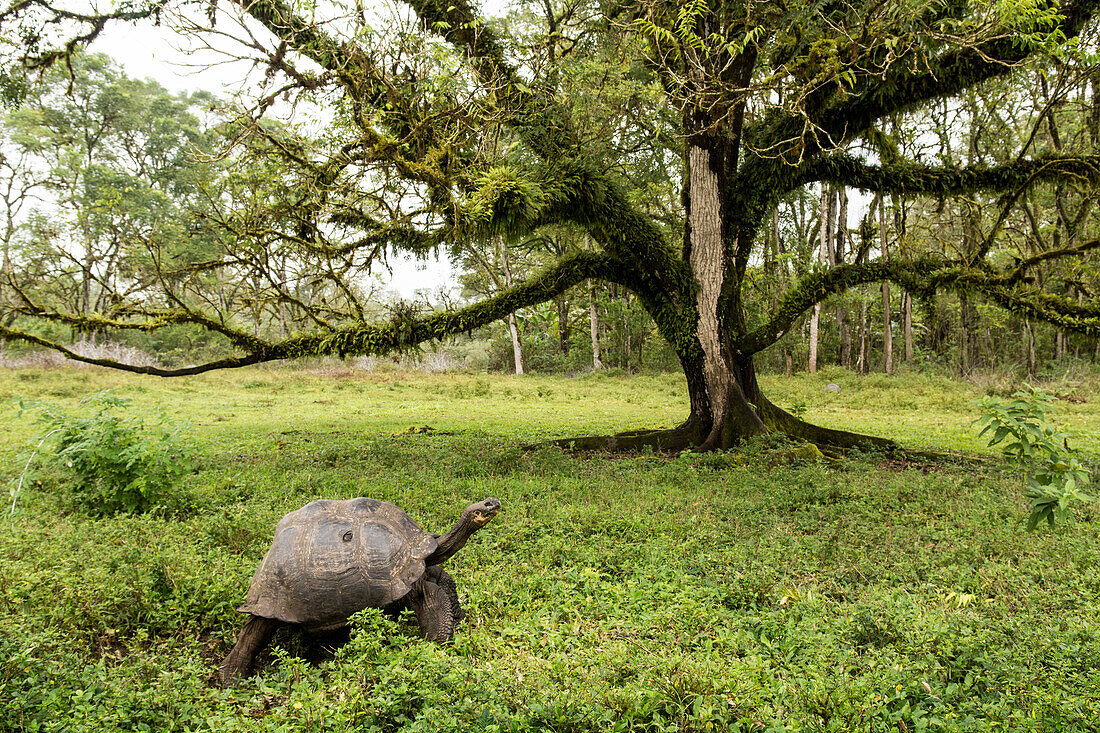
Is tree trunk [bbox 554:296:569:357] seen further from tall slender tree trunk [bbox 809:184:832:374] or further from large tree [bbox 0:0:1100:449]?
large tree [bbox 0:0:1100:449]

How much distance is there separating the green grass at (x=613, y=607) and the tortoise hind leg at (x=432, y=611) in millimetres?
142

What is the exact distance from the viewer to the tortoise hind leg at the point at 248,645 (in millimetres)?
3375

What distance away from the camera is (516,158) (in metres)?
10.8

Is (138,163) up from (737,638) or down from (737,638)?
up

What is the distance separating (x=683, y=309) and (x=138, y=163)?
34.0m

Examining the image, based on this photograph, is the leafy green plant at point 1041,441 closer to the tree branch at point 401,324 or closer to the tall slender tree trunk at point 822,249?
the tree branch at point 401,324

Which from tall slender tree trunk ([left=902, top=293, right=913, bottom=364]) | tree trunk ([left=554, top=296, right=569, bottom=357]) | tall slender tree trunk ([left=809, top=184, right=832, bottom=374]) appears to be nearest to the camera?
tall slender tree trunk ([left=809, top=184, right=832, bottom=374])

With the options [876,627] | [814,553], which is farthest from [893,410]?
[876,627]

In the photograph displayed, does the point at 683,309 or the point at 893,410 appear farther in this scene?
the point at 893,410

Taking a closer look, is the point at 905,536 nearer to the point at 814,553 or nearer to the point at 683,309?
the point at 814,553

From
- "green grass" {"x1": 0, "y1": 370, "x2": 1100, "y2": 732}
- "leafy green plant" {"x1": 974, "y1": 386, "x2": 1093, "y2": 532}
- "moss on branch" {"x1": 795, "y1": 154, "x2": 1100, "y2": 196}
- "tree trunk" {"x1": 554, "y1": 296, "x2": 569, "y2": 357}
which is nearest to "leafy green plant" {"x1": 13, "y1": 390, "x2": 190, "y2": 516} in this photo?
"green grass" {"x1": 0, "y1": 370, "x2": 1100, "y2": 732}

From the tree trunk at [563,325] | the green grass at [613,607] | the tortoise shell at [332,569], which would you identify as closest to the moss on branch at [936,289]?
the green grass at [613,607]

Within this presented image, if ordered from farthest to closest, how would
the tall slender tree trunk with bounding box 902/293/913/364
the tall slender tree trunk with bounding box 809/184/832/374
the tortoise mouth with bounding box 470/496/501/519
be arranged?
the tall slender tree trunk with bounding box 902/293/913/364 → the tall slender tree trunk with bounding box 809/184/832/374 → the tortoise mouth with bounding box 470/496/501/519

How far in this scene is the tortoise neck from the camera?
3746 mm
